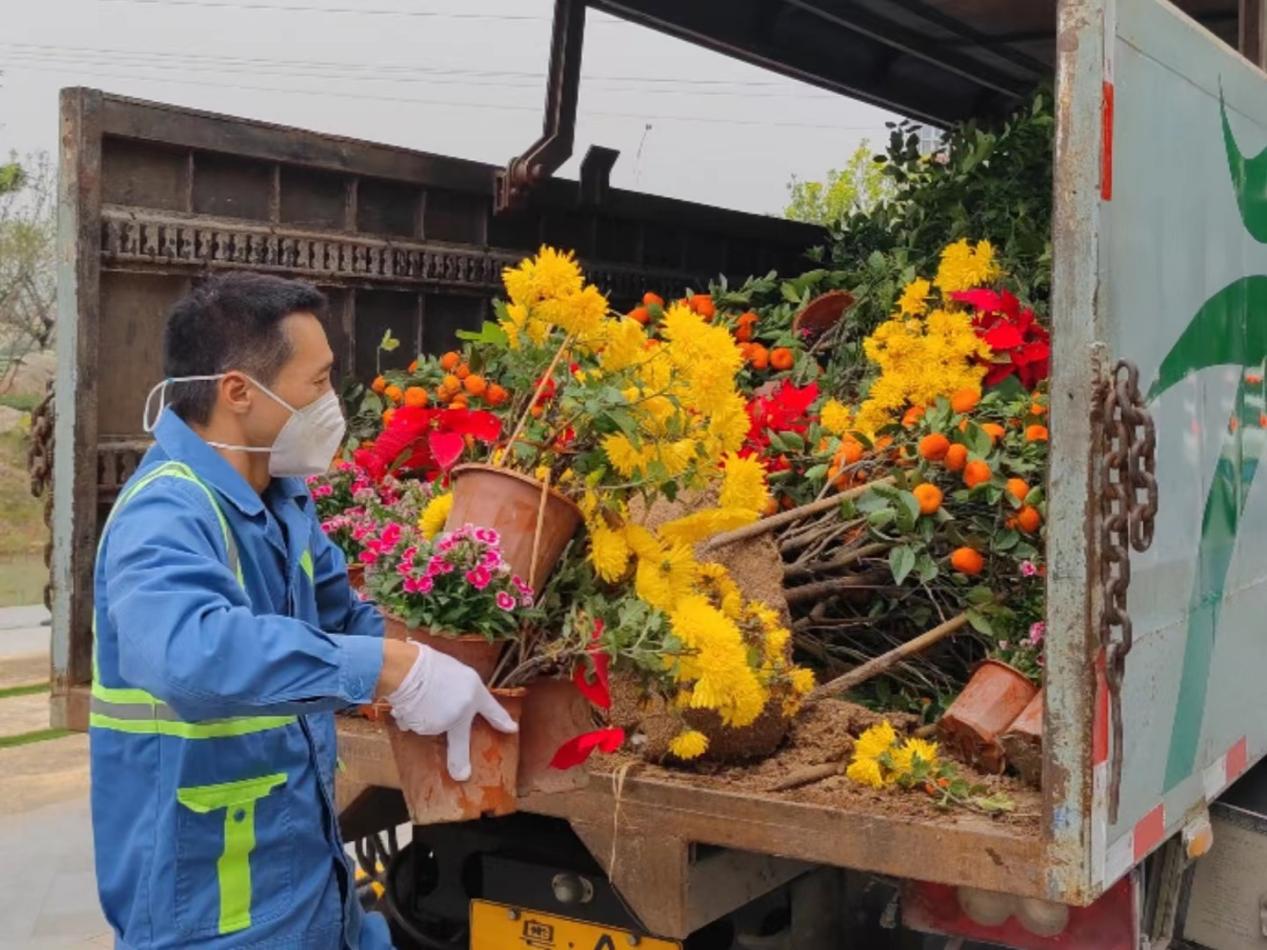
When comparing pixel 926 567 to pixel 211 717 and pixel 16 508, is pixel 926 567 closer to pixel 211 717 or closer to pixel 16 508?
pixel 211 717

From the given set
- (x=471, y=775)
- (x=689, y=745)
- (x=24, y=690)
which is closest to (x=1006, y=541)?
(x=689, y=745)

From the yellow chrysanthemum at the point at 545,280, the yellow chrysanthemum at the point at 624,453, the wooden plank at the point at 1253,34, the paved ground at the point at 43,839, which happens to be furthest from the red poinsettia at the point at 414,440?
the paved ground at the point at 43,839

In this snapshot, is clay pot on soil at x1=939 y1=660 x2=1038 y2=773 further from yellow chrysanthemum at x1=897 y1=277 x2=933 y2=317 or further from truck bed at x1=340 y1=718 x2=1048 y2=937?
yellow chrysanthemum at x1=897 y1=277 x2=933 y2=317

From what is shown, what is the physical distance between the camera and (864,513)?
3283mm

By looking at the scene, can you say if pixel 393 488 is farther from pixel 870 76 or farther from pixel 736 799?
pixel 870 76

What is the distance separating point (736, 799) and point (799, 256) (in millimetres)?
3878

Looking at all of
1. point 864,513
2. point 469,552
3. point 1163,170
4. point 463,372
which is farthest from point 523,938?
point 1163,170

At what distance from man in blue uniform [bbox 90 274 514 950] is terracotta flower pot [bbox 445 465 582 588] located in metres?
0.24

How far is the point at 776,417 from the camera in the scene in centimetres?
378

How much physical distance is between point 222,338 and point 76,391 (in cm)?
110

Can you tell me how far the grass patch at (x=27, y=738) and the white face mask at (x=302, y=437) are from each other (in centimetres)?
609

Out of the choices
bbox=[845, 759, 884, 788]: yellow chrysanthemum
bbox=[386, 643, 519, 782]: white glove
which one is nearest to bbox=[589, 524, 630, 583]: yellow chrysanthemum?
bbox=[386, 643, 519, 782]: white glove

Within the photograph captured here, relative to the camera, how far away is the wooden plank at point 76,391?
121 inches

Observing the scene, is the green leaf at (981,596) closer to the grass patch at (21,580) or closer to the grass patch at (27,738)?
the grass patch at (27,738)
